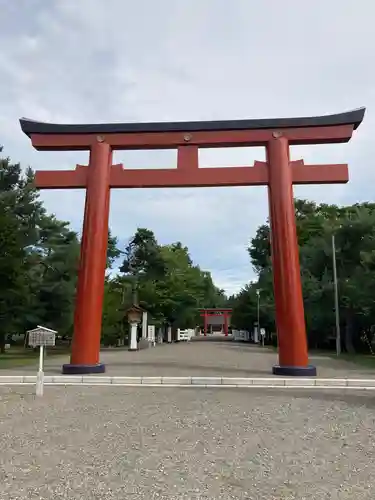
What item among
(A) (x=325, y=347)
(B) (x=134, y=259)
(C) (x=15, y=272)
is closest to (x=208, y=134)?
(C) (x=15, y=272)

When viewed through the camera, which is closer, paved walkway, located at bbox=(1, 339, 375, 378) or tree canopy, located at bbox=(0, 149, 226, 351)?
paved walkway, located at bbox=(1, 339, 375, 378)

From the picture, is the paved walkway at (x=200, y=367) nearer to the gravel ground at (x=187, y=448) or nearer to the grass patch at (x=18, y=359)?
the grass patch at (x=18, y=359)

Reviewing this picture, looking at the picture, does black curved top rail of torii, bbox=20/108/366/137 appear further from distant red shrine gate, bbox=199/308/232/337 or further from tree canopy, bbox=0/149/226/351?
distant red shrine gate, bbox=199/308/232/337

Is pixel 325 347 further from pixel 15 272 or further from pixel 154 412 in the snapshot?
pixel 154 412

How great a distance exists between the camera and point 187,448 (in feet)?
16.3

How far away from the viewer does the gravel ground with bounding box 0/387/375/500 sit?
3.76 m

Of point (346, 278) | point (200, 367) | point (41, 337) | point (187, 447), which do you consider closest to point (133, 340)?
point (346, 278)

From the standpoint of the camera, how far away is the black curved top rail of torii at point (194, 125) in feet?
41.7

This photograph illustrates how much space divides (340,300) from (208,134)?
17.7 meters

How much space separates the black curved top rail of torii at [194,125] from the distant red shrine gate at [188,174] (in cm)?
3

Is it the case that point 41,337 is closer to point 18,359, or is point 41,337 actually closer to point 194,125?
point 194,125

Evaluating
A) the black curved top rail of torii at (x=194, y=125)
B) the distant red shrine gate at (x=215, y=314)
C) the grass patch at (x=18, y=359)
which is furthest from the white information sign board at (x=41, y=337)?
the distant red shrine gate at (x=215, y=314)

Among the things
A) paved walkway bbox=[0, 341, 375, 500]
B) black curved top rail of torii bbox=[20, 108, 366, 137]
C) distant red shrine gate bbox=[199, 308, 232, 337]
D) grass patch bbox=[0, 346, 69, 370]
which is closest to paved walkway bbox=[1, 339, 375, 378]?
grass patch bbox=[0, 346, 69, 370]

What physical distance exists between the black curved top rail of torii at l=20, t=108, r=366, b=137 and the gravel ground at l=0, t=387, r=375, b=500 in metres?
8.01
